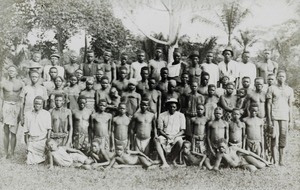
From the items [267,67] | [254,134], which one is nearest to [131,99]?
[254,134]

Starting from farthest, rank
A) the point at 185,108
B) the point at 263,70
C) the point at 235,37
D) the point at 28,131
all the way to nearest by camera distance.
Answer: the point at 235,37 < the point at 263,70 < the point at 185,108 < the point at 28,131

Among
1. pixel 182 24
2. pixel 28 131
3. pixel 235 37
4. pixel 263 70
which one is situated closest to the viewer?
pixel 28 131

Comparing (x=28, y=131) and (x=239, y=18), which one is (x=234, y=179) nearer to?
(x=28, y=131)

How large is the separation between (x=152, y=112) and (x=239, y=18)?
307 cm

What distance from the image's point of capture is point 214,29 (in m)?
8.16

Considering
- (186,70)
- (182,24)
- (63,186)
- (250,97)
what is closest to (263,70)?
(250,97)

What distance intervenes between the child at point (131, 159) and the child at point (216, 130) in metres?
1.00

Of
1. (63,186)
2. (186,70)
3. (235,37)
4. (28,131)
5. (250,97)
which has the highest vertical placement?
(235,37)

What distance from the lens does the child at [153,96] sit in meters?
6.45

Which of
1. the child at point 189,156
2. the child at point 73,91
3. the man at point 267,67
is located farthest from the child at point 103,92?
the man at point 267,67

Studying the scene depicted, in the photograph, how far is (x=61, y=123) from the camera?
6.06m

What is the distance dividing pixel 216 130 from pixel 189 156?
1.97 ft

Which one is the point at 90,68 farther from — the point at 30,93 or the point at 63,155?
the point at 63,155

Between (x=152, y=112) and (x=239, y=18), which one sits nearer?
(x=152, y=112)
